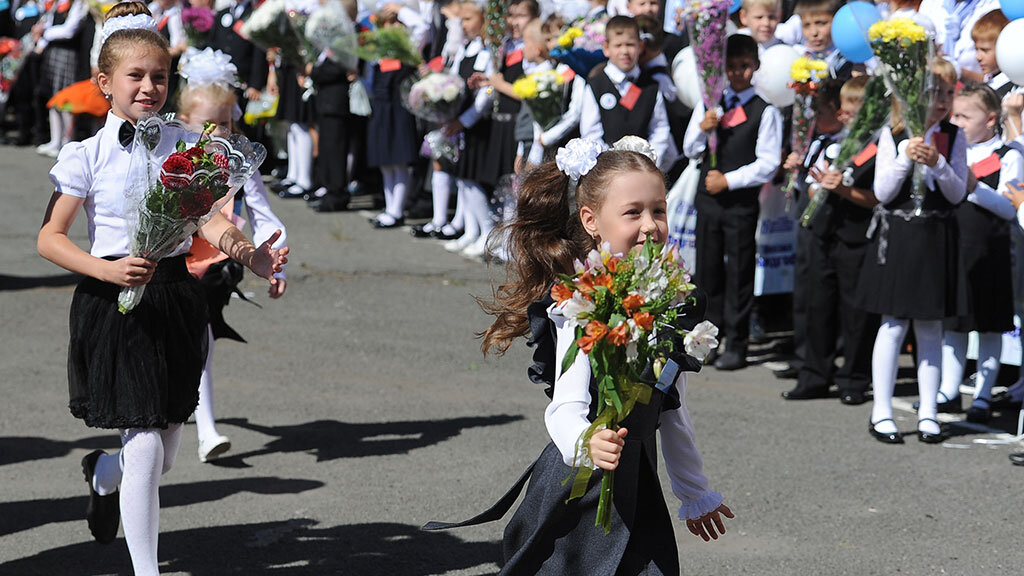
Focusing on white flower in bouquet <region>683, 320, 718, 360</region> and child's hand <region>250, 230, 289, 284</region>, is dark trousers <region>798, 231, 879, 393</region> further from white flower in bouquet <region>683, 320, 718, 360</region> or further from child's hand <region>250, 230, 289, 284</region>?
white flower in bouquet <region>683, 320, 718, 360</region>

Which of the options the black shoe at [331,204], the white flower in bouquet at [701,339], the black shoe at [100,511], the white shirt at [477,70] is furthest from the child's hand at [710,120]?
the black shoe at [331,204]

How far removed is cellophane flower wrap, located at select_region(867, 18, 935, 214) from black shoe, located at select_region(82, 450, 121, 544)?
13.8 ft

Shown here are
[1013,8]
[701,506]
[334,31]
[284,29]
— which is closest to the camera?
[701,506]

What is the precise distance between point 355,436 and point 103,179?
8.89 feet

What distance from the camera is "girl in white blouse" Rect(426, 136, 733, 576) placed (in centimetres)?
342

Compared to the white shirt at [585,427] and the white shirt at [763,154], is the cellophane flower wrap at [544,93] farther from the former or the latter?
the white shirt at [585,427]

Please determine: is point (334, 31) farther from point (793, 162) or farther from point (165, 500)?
point (165, 500)

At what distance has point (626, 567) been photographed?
3.46 meters

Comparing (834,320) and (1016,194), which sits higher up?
(1016,194)

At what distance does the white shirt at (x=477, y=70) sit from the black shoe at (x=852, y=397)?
5.01m

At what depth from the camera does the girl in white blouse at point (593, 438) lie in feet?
11.2

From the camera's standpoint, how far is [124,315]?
14.3 feet

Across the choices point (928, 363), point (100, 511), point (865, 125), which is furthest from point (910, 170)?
point (100, 511)

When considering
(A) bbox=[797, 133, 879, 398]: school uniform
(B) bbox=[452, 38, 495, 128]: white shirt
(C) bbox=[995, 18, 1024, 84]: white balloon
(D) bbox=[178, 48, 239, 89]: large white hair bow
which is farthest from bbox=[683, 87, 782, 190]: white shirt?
(B) bbox=[452, 38, 495, 128]: white shirt
